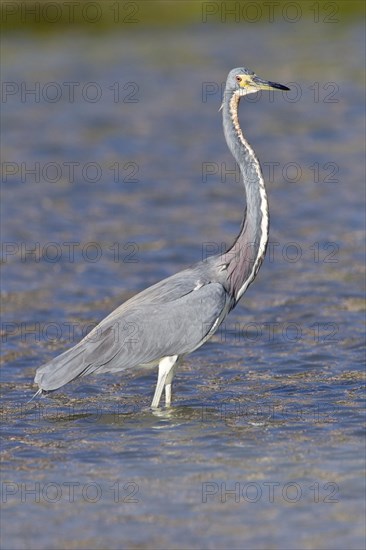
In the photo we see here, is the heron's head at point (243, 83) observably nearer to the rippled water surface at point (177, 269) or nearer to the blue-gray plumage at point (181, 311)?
the blue-gray plumage at point (181, 311)

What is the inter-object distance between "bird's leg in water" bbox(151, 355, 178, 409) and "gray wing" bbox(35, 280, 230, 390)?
0.24ft

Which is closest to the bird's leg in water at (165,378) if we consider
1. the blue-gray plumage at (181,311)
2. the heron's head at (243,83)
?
the blue-gray plumage at (181,311)

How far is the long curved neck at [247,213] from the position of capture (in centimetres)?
995

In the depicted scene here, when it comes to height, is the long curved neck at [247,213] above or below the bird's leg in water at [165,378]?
above

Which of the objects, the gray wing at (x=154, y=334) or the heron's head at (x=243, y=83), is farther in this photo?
the heron's head at (x=243, y=83)

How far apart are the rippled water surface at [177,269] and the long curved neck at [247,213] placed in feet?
3.26

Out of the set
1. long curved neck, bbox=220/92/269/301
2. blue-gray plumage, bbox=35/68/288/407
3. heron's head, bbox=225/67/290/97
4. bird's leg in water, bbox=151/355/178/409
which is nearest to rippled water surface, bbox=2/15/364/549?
bird's leg in water, bbox=151/355/178/409

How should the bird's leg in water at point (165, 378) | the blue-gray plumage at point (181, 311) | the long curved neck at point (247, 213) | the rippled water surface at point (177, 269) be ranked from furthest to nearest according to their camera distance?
1. the long curved neck at point (247, 213)
2. the blue-gray plumage at point (181, 311)
3. the bird's leg in water at point (165, 378)
4. the rippled water surface at point (177, 269)

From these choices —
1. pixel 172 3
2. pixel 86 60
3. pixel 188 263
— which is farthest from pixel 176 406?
pixel 172 3

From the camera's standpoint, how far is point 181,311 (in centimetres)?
968

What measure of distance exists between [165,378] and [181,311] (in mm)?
556

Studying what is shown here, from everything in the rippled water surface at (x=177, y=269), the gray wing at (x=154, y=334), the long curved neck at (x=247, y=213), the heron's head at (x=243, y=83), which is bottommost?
the rippled water surface at (x=177, y=269)

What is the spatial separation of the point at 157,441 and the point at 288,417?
1085 mm

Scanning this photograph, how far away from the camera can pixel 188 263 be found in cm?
1405
